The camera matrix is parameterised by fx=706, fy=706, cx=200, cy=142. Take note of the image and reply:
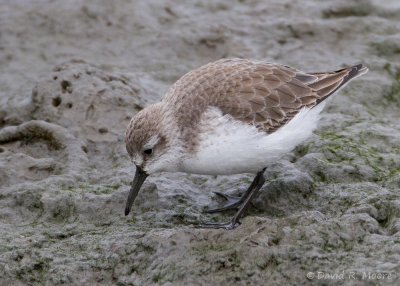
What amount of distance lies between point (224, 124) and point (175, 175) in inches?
56.3

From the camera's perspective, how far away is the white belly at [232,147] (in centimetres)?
652

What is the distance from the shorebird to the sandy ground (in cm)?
55

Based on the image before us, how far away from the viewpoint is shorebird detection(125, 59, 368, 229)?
6.59m

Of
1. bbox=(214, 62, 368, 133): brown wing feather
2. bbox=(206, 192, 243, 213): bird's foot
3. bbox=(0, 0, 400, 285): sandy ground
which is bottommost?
bbox=(206, 192, 243, 213): bird's foot

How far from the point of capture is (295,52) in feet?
34.6

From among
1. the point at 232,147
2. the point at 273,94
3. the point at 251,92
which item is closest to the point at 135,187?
the point at 232,147

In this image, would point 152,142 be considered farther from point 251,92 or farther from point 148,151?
point 251,92

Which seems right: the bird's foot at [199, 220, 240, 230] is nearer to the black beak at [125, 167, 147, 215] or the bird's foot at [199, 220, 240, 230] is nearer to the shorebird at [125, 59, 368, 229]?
the shorebird at [125, 59, 368, 229]

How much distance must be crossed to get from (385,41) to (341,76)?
326 cm

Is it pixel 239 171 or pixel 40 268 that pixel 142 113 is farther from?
pixel 40 268

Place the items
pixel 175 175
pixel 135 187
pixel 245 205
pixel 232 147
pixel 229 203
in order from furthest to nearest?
pixel 175 175, pixel 229 203, pixel 245 205, pixel 135 187, pixel 232 147

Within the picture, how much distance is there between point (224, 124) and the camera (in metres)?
6.58

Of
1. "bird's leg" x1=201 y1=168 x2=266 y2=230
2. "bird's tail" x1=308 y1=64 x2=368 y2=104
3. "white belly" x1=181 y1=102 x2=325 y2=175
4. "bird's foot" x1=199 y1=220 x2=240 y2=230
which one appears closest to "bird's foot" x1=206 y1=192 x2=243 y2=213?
"bird's leg" x1=201 y1=168 x2=266 y2=230

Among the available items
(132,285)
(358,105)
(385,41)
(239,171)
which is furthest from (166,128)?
(385,41)
